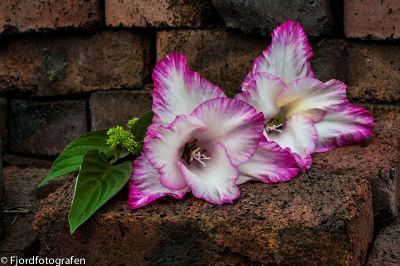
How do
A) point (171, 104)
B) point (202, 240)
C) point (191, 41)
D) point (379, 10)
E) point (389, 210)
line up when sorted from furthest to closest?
point (191, 41), point (379, 10), point (389, 210), point (171, 104), point (202, 240)

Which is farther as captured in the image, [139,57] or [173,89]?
[139,57]

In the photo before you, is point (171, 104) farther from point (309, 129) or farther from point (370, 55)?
point (370, 55)

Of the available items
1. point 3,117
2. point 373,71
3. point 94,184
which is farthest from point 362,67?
point 3,117

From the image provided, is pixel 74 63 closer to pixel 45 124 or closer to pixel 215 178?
pixel 45 124

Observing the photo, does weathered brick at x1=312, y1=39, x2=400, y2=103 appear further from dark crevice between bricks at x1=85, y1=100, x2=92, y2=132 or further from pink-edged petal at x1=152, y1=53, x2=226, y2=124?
dark crevice between bricks at x1=85, y1=100, x2=92, y2=132

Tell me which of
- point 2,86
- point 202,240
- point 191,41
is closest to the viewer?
point 202,240

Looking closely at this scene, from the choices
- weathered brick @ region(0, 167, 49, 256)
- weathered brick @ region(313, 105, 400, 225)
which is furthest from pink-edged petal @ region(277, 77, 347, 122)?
weathered brick @ region(0, 167, 49, 256)

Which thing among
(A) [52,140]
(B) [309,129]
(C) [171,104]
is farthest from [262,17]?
(A) [52,140]
